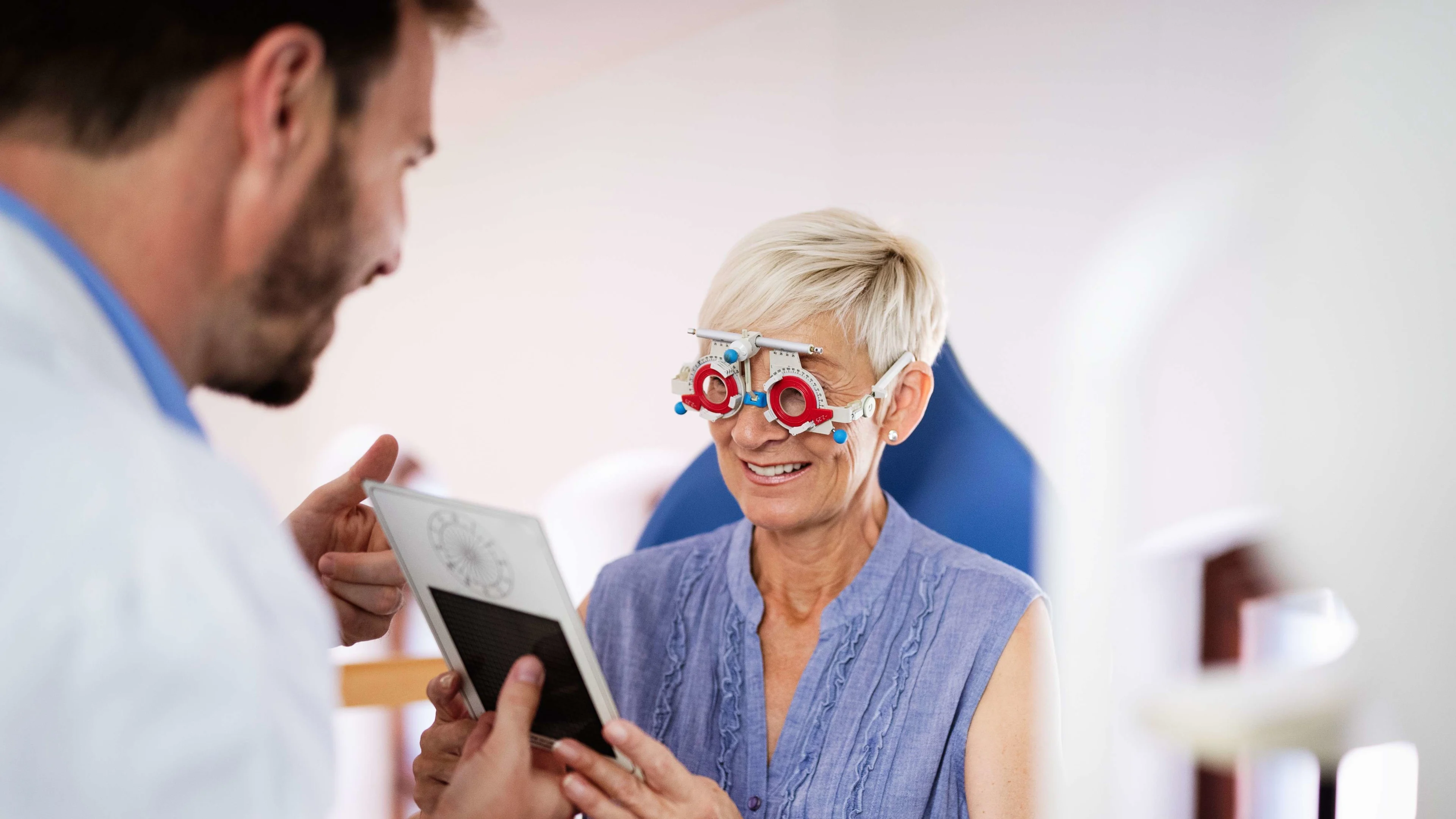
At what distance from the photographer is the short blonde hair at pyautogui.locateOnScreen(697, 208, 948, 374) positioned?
5.60 feet

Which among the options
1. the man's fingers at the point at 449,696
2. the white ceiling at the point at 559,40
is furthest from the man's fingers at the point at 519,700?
the white ceiling at the point at 559,40

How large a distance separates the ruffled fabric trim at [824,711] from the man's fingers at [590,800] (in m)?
0.44

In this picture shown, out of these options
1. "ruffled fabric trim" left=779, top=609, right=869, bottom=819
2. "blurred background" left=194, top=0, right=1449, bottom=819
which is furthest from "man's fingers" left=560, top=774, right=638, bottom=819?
"blurred background" left=194, top=0, right=1449, bottom=819

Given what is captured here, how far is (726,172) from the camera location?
161 inches

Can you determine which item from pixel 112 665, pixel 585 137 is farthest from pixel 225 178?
pixel 585 137

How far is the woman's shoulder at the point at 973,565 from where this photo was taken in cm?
171

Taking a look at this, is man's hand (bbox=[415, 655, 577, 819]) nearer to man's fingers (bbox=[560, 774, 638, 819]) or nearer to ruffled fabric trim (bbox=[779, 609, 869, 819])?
man's fingers (bbox=[560, 774, 638, 819])

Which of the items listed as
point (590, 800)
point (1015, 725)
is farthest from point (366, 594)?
point (1015, 725)

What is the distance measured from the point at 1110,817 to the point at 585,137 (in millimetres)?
3256

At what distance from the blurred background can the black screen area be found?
0.97 m

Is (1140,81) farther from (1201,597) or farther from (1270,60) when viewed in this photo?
(1201,597)

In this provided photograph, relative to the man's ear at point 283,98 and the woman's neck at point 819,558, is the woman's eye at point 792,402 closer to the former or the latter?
the woman's neck at point 819,558

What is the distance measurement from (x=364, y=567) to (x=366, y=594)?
44 millimetres

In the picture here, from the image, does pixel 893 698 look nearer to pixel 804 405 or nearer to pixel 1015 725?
pixel 1015 725
